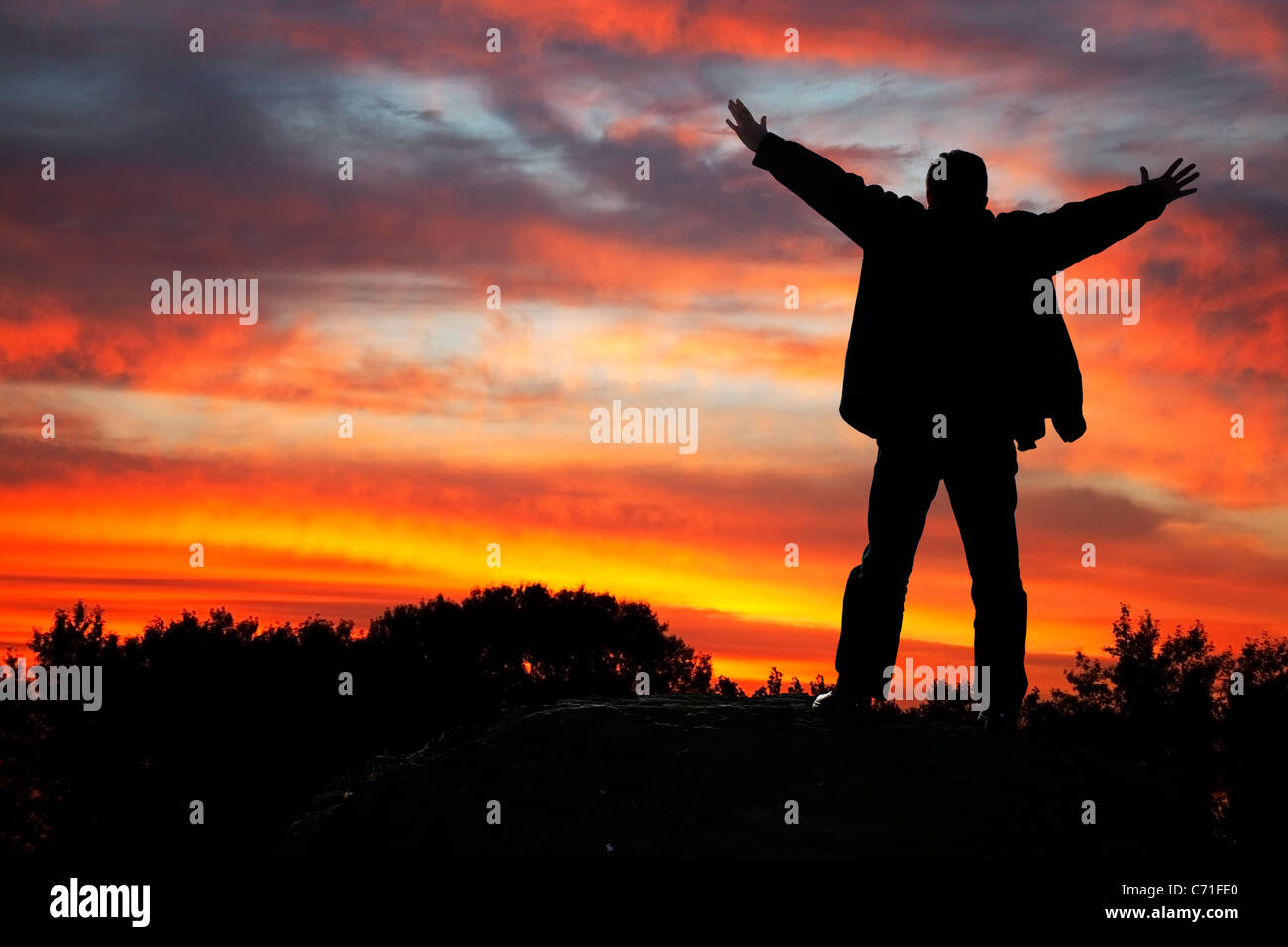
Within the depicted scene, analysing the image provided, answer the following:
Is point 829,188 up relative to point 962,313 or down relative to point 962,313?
up

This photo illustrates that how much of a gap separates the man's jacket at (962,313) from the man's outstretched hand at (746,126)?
9cm

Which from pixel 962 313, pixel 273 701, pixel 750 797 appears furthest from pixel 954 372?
pixel 273 701

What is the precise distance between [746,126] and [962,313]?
6.38 ft

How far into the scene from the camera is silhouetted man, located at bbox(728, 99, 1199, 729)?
328 inches

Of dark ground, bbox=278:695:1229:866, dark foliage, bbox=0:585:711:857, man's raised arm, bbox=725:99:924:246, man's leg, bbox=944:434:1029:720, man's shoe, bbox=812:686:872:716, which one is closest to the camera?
dark ground, bbox=278:695:1229:866

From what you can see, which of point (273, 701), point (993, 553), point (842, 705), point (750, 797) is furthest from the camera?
point (273, 701)

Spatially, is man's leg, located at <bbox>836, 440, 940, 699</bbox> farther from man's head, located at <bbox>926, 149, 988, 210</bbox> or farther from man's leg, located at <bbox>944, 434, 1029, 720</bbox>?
man's head, located at <bbox>926, 149, 988, 210</bbox>

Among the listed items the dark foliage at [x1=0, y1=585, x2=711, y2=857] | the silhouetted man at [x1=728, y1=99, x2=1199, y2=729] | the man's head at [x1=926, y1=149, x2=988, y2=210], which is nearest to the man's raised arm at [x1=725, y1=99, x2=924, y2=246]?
the silhouetted man at [x1=728, y1=99, x2=1199, y2=729]

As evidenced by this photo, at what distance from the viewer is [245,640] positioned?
53531mm

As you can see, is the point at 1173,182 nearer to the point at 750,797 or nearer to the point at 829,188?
the point at 829,188

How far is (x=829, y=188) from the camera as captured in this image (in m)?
8.13
